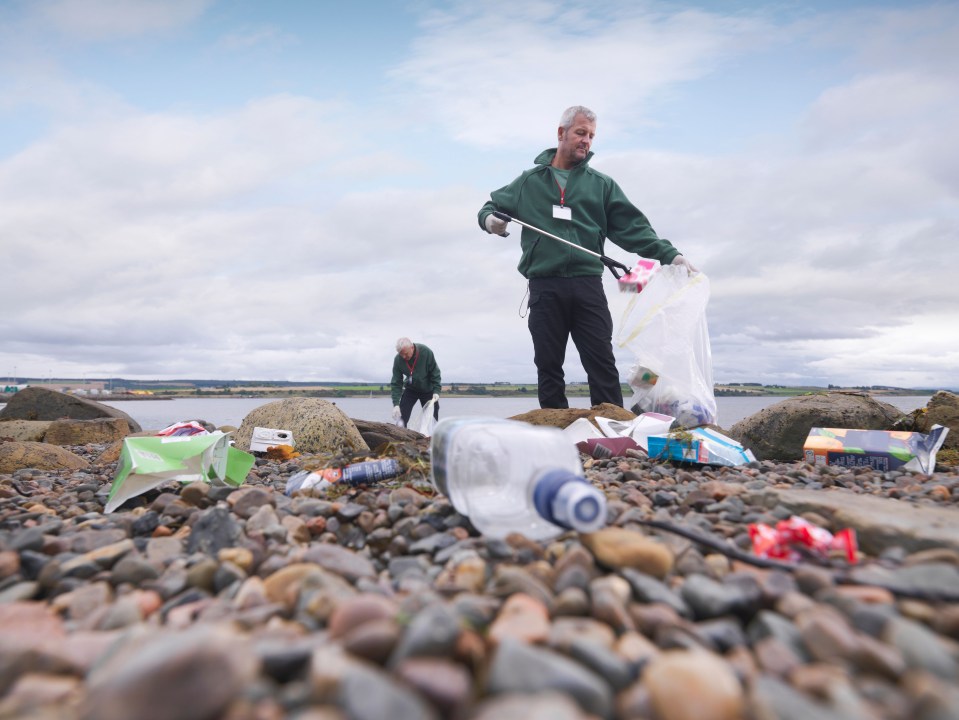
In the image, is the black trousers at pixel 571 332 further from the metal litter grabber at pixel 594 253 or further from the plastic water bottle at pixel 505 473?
the plastic water bottle at pixel 505 473

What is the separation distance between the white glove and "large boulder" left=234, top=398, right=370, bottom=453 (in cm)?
262

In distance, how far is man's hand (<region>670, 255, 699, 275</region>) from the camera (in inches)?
220

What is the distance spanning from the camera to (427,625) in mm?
1087

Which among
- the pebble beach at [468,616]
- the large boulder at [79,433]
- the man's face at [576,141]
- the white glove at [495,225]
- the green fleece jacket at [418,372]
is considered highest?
the man's face at [576,141]

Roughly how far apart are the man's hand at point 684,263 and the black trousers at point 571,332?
72 cm

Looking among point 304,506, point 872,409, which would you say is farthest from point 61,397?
point 872,409

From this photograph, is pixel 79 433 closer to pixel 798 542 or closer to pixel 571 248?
pixel 571 248

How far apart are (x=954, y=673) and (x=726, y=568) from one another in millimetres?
656

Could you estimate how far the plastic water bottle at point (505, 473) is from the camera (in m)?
1.92

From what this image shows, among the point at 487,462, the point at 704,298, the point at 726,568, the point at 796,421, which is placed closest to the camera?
the point at 726,568

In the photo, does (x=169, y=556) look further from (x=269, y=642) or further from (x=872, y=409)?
(x=872, y=409)

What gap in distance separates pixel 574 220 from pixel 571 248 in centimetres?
36

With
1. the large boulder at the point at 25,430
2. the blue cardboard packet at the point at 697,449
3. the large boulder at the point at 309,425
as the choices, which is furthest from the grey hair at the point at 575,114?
the large boulder at the point at 25,430

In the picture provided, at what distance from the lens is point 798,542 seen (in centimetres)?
187
